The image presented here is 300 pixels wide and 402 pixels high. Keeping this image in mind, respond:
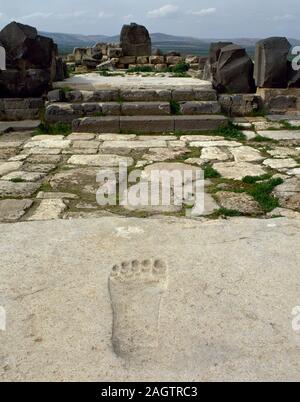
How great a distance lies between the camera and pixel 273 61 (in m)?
8.41

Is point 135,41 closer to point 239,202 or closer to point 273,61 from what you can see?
point 273,61

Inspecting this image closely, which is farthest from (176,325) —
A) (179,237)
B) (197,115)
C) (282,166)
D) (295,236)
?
(197,115)

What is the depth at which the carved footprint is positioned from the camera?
6.68 feet

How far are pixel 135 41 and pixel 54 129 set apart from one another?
12924 mm

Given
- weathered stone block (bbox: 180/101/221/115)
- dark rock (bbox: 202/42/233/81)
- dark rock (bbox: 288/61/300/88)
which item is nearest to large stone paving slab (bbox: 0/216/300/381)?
weathered stone block (bbox: 180/101/221/115)

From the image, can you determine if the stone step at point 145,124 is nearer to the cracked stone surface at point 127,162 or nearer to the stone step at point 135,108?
the cracked stone surface at point 127,162

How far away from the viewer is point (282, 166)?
5.11 meters

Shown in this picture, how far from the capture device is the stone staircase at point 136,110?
7.30 metres

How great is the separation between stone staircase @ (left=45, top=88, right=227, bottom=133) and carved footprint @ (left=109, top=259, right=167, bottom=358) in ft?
15.8

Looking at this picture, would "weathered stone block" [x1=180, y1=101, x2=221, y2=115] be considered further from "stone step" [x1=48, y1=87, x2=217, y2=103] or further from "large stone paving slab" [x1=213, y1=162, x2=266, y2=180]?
"large stone paving slab" [x1=213, y1=162, x2=266, y2=180]

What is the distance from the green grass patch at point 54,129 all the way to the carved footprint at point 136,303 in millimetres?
4947

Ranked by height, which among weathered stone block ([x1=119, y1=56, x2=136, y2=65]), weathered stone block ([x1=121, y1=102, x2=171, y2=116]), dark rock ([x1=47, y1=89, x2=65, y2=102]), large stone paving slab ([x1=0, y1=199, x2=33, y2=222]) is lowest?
large stone paving slab ([x1=0, y1=199, x2=33, y2=222])

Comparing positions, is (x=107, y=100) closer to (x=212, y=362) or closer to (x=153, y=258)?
(x=153, y=258)

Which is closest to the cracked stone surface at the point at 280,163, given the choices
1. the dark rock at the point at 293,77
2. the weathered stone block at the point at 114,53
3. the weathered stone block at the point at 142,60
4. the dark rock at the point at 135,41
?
the dark rock at the point at 293,77
